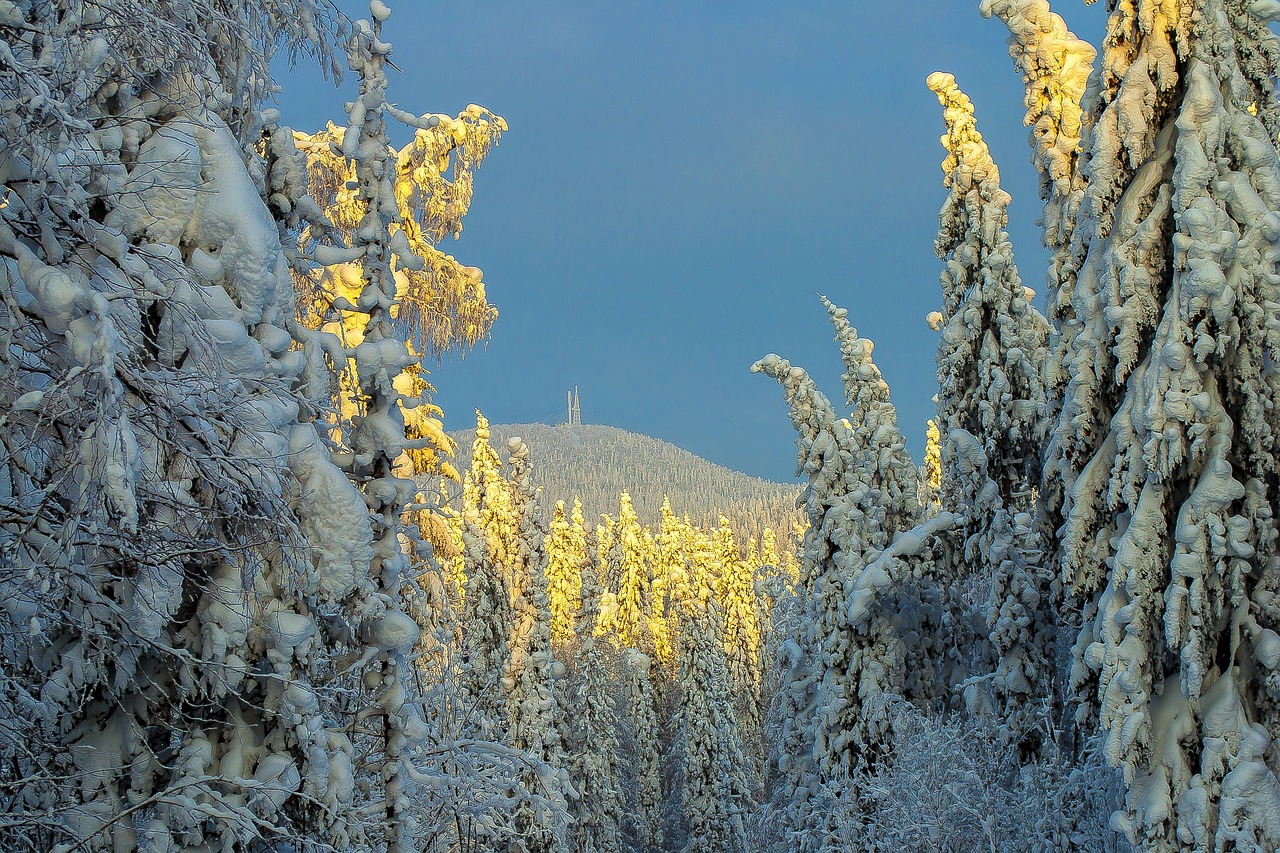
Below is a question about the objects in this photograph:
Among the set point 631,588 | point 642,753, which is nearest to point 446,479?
point 642,753

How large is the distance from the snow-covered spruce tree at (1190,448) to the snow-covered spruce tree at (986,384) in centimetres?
482

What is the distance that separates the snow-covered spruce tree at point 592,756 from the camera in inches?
1061

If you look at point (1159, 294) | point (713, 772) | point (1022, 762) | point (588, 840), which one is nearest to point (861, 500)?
point (1022, 762)

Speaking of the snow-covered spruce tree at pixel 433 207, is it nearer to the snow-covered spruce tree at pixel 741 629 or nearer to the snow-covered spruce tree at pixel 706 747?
the snow-covered spruce tree at pixel 706 747

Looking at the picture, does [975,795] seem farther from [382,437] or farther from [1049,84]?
[382,437]

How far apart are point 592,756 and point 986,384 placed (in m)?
17.3

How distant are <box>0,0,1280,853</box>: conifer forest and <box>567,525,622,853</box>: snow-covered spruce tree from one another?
9091 millimetres

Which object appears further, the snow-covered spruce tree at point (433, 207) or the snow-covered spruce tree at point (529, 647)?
the snow-covered spruce tree at point (529, 647)

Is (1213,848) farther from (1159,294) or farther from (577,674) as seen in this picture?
(577,674)

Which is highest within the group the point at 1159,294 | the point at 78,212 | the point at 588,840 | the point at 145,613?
the point at 1159,294

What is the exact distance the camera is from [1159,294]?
923 centimetres

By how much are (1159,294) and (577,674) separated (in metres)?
23.5

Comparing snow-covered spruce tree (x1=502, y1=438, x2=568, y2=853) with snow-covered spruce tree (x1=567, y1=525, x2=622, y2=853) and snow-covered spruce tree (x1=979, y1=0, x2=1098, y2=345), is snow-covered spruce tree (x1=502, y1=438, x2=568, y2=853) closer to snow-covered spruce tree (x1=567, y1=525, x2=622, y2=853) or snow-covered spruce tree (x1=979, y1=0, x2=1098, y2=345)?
snow-covered spruce tree (x1=567, y1=525, x2=622, y2=853)

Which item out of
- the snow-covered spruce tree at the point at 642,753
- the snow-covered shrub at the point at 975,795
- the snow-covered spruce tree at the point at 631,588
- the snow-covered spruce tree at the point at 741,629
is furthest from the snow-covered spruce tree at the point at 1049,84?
the snow-covered spruce tree at the point at 631,588
